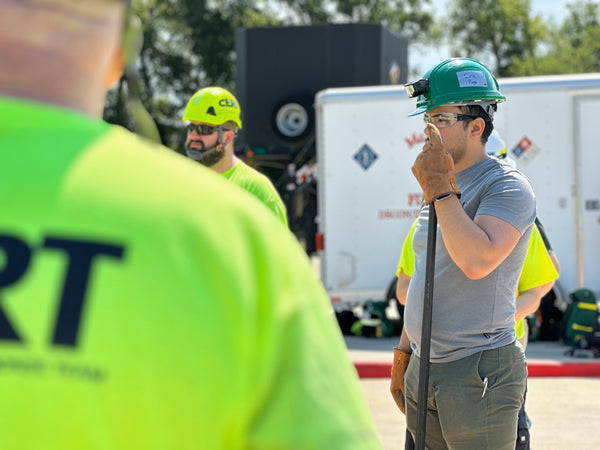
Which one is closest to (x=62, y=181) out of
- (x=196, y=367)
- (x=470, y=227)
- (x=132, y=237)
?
(x=132, y=237)

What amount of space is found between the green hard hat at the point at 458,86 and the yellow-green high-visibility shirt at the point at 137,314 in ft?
6.88

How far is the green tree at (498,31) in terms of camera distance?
4309 centimetres

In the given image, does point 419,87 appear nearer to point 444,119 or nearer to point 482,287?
point 444,119

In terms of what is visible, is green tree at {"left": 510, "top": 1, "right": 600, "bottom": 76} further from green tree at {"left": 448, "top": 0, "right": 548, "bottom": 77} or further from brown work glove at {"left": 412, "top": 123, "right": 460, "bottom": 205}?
brown work glove at {"left": 412, "top": 123, "right": 460, "bottom": 205}

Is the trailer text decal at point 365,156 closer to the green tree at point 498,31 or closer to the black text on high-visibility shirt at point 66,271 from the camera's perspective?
the black text on high-visibility shirt at point 66,271

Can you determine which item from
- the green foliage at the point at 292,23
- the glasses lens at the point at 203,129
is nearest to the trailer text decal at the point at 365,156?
the glasses lens at the point at 203,129

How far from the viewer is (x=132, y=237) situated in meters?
0.94

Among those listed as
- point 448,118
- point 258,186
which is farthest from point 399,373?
point 258,186

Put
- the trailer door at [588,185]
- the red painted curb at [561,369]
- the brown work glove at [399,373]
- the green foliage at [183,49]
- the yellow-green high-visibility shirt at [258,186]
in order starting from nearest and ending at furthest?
the brown work glove at [399,373]
the yellow-green high-visibility shirt at [258,186]
the red painted curb at [561,369]
the trailer door at [588,185]
the green foliage at [183,49]

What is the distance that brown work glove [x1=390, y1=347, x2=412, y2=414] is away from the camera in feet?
10.5

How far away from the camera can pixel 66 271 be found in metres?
0.92

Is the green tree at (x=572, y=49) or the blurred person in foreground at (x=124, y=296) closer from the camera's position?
the blurred person in foreground at (x=124, y=296)

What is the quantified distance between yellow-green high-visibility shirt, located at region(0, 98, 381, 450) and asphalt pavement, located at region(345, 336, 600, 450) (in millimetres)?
5073

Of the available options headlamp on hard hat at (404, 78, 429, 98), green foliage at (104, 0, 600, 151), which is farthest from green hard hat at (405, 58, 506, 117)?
green foliage at (104, 0, 600, 151)
